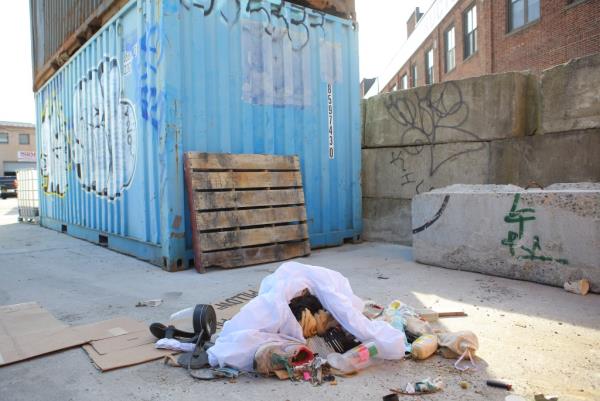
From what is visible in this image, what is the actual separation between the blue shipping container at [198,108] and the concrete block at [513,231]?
1856 mm

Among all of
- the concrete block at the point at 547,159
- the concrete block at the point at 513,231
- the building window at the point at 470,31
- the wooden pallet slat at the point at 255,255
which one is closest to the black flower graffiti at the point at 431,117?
the concrete block at the point at 547,159

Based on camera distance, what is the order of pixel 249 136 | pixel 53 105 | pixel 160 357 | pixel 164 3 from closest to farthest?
pixel 160 357 < pixel 164 3 < pixel 249 136 < pixel 53 105

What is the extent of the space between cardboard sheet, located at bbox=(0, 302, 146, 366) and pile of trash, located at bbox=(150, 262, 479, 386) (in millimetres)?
464

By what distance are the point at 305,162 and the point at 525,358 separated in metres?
4.16

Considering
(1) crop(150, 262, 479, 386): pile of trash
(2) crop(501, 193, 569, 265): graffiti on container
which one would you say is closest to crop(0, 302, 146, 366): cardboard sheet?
(1) crop(150, 262, 479, 386): pile of trash

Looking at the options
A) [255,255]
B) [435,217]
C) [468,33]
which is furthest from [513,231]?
[468,33]

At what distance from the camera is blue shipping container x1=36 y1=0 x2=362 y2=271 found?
5012 millimetres

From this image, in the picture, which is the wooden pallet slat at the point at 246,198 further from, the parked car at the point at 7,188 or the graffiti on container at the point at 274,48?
the parked car at the point at 7,188

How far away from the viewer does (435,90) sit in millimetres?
6039

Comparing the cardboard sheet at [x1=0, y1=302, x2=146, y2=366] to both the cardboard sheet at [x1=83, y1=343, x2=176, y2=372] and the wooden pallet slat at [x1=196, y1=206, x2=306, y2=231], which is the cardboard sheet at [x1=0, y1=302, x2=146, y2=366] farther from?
the wooden pallet slat at [x1=196, y1=206, x2=306, y2=231]

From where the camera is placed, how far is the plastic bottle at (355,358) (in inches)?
91.7

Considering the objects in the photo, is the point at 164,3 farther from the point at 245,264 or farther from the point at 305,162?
the point at 245,264

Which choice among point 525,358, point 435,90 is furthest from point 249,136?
point 525,358

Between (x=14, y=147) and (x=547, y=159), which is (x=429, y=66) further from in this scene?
(x=14, y=147)
